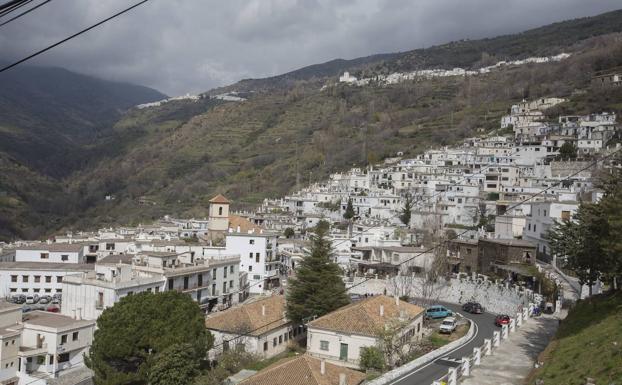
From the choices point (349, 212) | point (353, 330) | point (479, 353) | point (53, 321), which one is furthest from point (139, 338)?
point (349, 212)

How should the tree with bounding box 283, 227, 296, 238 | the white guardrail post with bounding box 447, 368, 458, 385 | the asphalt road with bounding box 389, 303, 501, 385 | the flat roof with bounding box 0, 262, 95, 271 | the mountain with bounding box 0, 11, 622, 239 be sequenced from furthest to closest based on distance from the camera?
the mountain with bounding box 0, 11, 622, 239
the tree with bounding box 283, 227, 296, 238
the flat roof with bounding box 0, 262, 95, 271
the asphalt road with bounding box 389, 303, 501, 385
the white guardrail post with bounding box 447, 368, 458, 385

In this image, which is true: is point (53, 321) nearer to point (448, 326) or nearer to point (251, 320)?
point (251, 320)

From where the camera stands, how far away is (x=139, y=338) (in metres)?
25.6

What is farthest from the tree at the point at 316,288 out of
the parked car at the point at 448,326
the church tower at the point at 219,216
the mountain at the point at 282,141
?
the mountain at the point at 282,141

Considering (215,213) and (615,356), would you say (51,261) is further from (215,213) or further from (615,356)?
(615,356)

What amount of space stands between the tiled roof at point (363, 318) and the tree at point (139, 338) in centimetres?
557

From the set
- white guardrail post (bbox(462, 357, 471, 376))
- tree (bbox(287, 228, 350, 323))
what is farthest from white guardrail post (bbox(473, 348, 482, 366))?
tree (bbox(287, 228, 350, 323))

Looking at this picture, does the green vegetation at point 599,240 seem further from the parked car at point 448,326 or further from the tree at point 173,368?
the tree at point 173,368

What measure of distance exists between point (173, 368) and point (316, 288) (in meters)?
10.1

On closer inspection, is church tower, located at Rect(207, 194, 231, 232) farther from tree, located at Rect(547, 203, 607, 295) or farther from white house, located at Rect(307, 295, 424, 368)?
tree, located at Rect(547, 203, 607, 295)

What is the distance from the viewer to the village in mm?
28734

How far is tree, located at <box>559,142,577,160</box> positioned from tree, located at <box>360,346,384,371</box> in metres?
52.7

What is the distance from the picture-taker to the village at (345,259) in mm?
28734

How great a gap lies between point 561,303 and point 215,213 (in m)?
32.3
